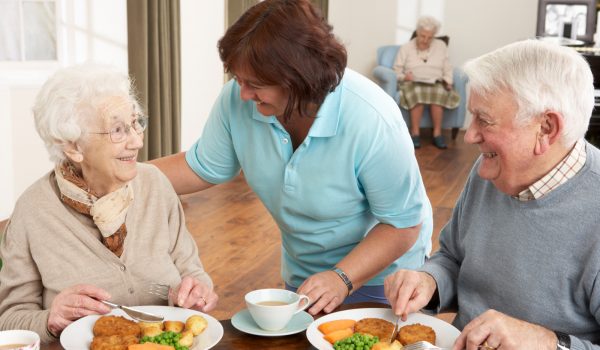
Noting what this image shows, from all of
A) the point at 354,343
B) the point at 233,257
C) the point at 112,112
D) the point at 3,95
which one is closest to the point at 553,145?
the point at 354,343

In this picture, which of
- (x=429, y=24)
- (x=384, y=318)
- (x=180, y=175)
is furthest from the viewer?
(x=429, y=24)

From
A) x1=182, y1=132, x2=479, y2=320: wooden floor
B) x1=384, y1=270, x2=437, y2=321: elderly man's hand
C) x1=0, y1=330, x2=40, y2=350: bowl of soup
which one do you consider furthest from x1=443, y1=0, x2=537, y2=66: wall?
x1=0, y1=330, x2=40, y2=350: bowl of soup

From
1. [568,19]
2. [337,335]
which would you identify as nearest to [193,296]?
[337,335]

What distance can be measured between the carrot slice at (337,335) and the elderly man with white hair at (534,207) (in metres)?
0.13

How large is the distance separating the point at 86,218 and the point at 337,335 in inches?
25.2

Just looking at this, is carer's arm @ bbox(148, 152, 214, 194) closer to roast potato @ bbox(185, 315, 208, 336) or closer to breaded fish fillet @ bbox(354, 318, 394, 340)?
roast potato @ bbox(185, 315, 208, 336)

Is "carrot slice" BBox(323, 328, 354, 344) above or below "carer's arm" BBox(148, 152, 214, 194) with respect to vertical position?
below

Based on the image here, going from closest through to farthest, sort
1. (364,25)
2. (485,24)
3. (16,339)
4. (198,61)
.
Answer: (16,339) < (198,61) < (485,24) < (364,25)

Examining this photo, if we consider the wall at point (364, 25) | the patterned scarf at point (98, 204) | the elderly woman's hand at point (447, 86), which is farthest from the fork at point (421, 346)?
the wall at point (364, 25)

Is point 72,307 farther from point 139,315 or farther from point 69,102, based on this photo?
point 69,102

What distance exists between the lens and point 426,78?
8.09 metres

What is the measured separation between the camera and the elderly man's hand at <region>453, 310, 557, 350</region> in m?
1.39

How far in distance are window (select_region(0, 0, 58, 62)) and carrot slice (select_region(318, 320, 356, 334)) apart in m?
3.72

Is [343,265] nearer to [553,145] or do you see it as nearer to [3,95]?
[553,145]
